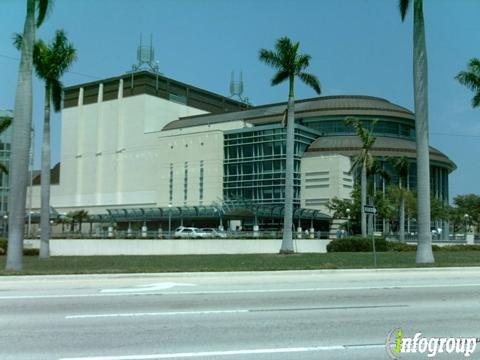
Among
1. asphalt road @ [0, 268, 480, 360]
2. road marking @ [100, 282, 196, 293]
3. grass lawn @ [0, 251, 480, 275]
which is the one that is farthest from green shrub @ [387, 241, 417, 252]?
road marking @ [100, 282, 196, 293]

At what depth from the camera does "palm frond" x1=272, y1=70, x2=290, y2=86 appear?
38.0m

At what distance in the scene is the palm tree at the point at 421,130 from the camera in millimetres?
25156

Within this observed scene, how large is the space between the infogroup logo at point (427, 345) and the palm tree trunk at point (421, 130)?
17.2 meters

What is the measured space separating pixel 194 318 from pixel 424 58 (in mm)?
19717

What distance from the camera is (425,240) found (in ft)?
81.7

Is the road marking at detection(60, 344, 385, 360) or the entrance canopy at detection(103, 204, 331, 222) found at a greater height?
the entrance canopy at detection(103, 204, 331, 222)

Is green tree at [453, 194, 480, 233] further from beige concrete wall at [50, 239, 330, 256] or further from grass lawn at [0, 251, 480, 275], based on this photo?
grass lawn at [0, 251, 480, 275]

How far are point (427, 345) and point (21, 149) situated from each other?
1689 cm

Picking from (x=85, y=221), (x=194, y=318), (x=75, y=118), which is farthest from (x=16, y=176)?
(x=75, y=118)

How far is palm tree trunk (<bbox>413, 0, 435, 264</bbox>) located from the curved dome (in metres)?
60.4

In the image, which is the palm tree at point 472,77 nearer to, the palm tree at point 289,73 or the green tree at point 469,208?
the palm tree at point 289,73

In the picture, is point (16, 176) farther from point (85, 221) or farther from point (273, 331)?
point (85, 221)

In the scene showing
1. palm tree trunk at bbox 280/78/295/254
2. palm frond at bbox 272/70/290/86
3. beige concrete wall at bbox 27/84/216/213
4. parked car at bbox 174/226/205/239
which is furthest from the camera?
beige concrete wall at bbox 27/84/216/213

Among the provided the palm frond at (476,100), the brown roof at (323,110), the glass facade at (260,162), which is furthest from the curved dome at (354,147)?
the palm frond at (476,100)
